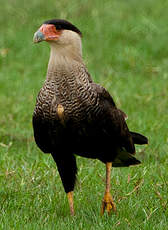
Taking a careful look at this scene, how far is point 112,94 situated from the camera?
802 cm

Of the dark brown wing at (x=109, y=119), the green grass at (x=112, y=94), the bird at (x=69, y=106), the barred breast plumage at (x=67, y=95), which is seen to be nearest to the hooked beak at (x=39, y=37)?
the bird at (x=69, y=106)

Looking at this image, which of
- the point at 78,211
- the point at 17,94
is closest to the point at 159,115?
the point at 17,94

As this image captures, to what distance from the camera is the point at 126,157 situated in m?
4.84

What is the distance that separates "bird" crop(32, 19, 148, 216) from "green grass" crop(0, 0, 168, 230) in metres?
0.54

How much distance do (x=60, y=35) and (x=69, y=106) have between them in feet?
1.68

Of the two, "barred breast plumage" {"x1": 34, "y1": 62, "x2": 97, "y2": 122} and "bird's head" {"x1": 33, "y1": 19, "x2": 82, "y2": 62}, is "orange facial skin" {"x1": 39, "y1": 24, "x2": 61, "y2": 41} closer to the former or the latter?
"bird's head" {"x1": 33, "y1": 19, "x2": 82, "y2": 62}

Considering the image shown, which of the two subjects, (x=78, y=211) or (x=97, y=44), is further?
(x=97, y=44)

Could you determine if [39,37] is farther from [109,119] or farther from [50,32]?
[109,119]

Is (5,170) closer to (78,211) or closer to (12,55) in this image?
(78,211)

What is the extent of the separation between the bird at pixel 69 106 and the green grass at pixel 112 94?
1.77 feet

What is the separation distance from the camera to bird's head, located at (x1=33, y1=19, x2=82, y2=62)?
13.5 ft

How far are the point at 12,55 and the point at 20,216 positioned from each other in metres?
6.01

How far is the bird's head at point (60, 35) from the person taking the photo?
4113mm

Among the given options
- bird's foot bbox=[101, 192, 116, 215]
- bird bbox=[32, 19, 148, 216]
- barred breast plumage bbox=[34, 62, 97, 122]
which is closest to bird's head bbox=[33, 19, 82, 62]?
bird bbox=[32, 19, 148, 216]
